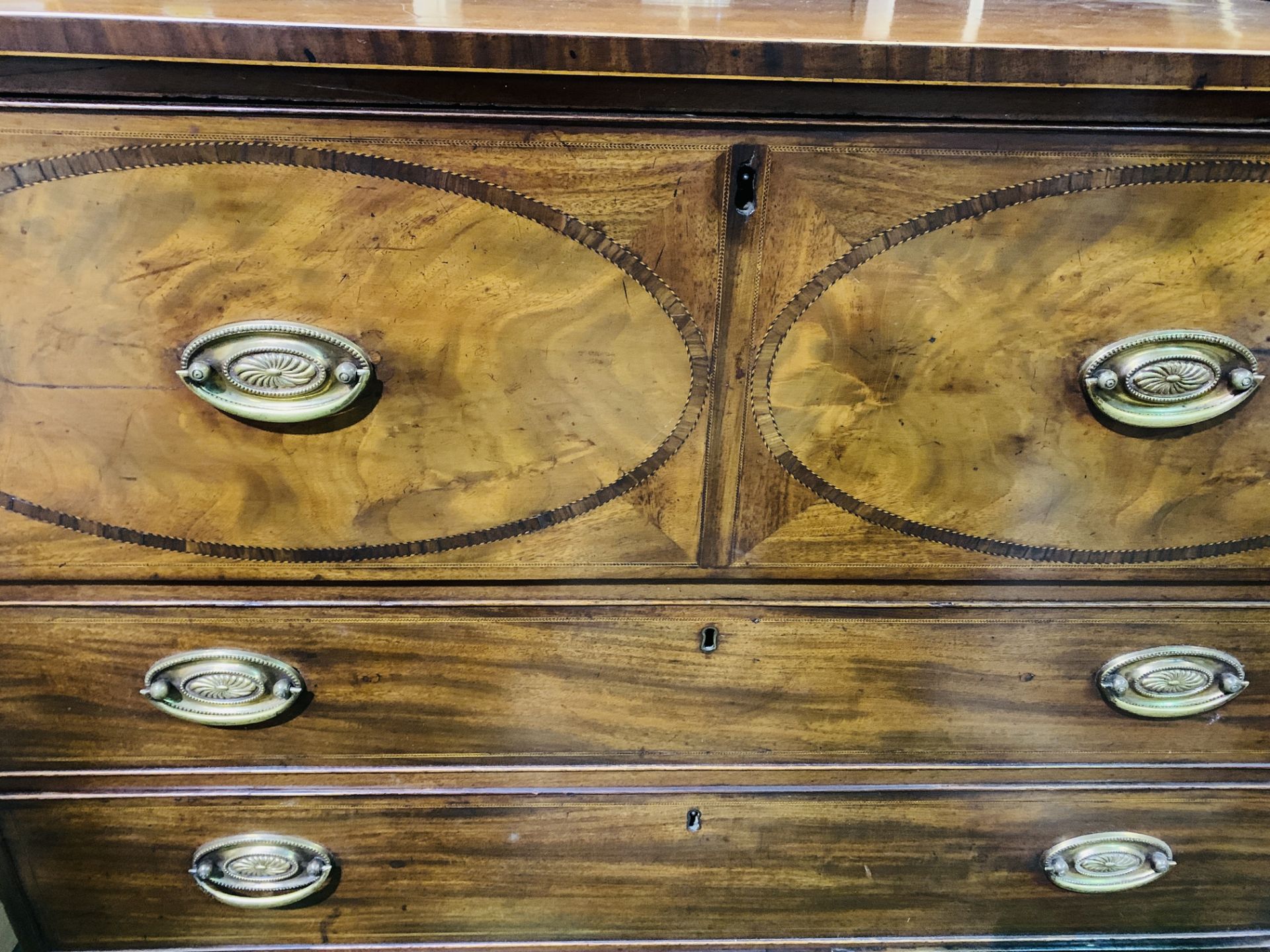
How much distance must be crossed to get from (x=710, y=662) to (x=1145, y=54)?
0.50 m

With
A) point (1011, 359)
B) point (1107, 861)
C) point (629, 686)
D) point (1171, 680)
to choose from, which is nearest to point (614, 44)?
point (1011, 359)

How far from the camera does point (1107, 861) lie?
79cm

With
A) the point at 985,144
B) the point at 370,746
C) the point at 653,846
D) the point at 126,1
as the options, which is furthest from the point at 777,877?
the point at 126,1

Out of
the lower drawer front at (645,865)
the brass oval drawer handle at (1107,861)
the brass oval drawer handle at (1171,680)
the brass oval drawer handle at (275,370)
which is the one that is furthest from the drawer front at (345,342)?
the brass oval drawer handle at (1107,861)

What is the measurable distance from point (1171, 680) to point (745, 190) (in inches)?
20.8

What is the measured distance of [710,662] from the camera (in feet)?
2.31

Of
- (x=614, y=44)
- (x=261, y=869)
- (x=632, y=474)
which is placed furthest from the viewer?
(x=261, y=869)

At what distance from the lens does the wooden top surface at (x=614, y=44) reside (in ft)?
1.57

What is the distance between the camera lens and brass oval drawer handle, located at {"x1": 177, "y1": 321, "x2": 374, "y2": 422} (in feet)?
1.79

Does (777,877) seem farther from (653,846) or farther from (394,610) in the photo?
(394,610)

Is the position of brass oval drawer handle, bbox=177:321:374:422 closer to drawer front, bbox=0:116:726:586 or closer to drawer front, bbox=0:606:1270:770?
drawer front, bbox=0:116:726:586

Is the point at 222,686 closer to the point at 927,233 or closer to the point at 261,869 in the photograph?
the point at 261,869

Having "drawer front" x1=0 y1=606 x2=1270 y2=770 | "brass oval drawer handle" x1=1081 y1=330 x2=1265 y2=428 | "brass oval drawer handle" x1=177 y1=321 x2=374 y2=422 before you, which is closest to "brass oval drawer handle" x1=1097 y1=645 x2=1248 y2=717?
"drawer front" x1=0 y1=606 x2=1270 y2=770

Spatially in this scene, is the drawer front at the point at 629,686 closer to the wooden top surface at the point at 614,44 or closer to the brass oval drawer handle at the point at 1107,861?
the brass oval drawer handle at the point at 1107,861
